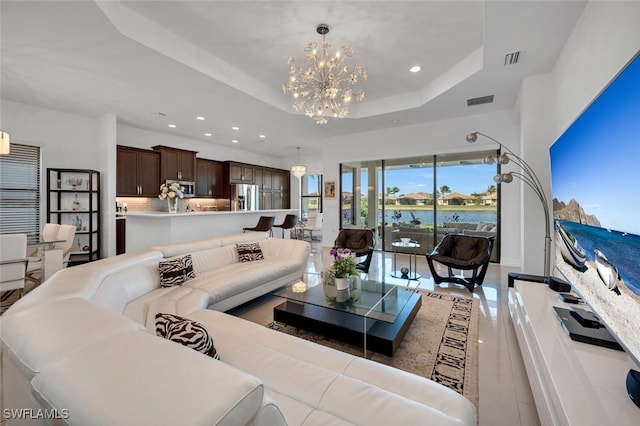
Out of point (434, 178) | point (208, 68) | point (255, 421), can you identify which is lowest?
point (255, 421)

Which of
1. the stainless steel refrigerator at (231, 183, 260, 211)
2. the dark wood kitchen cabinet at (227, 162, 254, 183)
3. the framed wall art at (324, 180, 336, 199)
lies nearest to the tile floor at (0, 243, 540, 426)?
the framed wall art at (324, 180, 336, 199)

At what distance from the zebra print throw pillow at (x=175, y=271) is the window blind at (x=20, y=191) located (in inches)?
149

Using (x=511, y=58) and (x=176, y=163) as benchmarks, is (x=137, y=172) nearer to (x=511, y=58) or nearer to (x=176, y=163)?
(x=176, y=163)

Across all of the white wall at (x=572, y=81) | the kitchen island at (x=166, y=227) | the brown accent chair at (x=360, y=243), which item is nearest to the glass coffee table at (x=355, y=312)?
the brown accent chair at (x=360, y=243)

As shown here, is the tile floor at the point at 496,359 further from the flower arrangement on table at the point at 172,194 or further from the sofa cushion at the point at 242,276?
the flower arrangement on table at the point at 172,194

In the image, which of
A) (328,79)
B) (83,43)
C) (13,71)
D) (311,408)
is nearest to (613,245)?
(311,408)

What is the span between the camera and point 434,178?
638cm

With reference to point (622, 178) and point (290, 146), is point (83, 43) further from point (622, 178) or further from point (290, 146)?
point (290, 146)

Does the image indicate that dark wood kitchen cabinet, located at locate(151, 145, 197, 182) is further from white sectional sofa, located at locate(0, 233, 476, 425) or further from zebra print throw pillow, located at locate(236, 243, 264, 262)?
white sectional sofa, located at locate(0, 233, 476, 425)

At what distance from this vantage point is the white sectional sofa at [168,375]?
2.04 ft

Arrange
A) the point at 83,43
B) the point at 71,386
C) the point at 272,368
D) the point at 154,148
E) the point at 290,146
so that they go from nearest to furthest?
the point at 71,386 → the point at 272,368 → the point at 83,43 → the point at 154,148 → the point at 290,146

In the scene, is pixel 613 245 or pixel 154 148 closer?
pixel 613 245

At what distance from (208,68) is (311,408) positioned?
4.28m

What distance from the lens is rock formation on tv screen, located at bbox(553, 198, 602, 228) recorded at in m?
1.57
